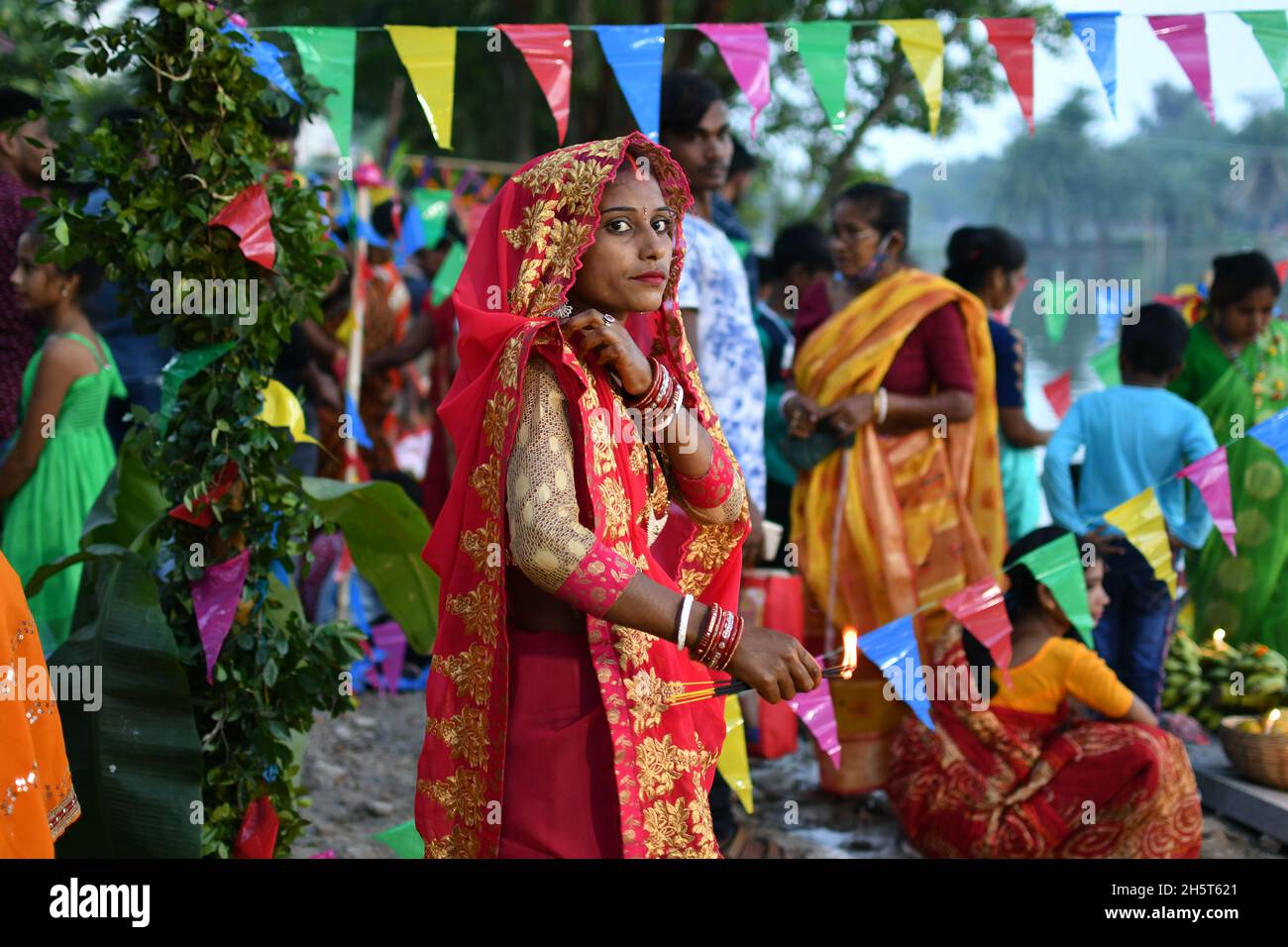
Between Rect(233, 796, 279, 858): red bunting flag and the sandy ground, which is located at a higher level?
Rect(233, 796, 279, 858): red bunting flag

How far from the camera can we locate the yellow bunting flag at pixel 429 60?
166 inches

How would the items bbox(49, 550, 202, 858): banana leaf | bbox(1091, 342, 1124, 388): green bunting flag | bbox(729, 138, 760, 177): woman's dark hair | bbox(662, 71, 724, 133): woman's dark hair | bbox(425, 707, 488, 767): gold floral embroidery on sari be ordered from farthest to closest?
bbox(1091, 342, 1124, 388): green bunting flag → bbox(729, 138, 760, 177): woman's dark hair → bbox(662, 71, 724, 133): woman's dark hair → bbox(49, 550, 202, 858): banana leaf → bbox(425, 707, 488, 767): gold floral embroidery on sari

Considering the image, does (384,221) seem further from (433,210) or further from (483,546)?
(483,546)

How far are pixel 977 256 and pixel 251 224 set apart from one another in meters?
3.61

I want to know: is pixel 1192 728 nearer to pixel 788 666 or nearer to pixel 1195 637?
pixel 1195 637

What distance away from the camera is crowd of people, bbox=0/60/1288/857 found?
2.50m

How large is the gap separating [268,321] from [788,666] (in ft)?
5.58

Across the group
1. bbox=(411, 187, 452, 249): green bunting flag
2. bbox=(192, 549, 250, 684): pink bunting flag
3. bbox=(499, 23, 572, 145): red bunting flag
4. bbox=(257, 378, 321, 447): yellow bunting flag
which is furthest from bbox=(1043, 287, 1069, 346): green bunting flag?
bbox=(411, 187, 452, 249): green bunting flag

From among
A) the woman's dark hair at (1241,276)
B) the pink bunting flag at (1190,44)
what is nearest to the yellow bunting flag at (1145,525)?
the pink bunting flag at (1190,44)

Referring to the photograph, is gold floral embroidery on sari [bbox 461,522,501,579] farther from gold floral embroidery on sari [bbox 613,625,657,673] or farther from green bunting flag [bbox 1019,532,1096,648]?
green bunting flag [bbox 1019,532,1096,648]

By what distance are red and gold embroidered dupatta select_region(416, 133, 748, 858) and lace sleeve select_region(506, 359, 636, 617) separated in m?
0.03

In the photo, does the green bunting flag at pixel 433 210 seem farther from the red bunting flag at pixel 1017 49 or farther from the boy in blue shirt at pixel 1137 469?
the red bunting flag at pixel 1017 49

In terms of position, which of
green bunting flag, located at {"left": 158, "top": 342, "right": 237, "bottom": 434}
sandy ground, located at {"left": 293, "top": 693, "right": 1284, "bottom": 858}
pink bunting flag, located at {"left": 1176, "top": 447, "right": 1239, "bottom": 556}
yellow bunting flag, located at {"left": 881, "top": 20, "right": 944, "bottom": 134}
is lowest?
sandy ground, located at {"left": 293, "top": 693, "right": 1284, "bottom": 858}

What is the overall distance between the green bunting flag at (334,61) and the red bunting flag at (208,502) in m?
1.20
